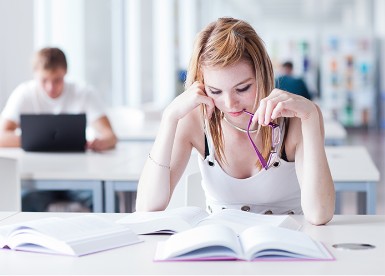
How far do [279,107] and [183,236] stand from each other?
1.74 feet

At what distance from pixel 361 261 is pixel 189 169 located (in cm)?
120

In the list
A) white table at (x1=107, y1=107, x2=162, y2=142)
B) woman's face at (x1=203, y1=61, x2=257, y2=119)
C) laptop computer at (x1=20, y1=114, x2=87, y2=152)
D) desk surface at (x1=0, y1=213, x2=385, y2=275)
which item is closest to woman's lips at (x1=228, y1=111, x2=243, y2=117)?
woman's face at (x1=203, y1=61, x2=257, y2=119)

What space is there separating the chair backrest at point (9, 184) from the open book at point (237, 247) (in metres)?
1.45

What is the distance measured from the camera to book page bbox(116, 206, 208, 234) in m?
1.93

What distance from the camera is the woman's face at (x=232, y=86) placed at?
2236mm

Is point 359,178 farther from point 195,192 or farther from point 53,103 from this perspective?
point 53,103

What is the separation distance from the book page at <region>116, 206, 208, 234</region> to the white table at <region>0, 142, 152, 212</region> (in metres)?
1.20

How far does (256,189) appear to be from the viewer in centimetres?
241

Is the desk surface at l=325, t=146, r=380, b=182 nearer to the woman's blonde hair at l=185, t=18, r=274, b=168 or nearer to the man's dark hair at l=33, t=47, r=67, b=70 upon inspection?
the woman's blonde hair at l=185, t=18, r=274, b=168

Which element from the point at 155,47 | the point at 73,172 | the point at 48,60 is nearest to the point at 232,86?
the point at 73,172

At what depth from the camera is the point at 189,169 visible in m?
2.78

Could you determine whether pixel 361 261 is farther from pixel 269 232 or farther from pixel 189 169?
pixel 189 169

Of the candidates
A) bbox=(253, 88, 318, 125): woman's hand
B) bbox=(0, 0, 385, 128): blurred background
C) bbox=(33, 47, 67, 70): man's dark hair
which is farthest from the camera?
bbox=(0, 0, 385, 128): blurred background

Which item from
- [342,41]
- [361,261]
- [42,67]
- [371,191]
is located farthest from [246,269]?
[342,41]
